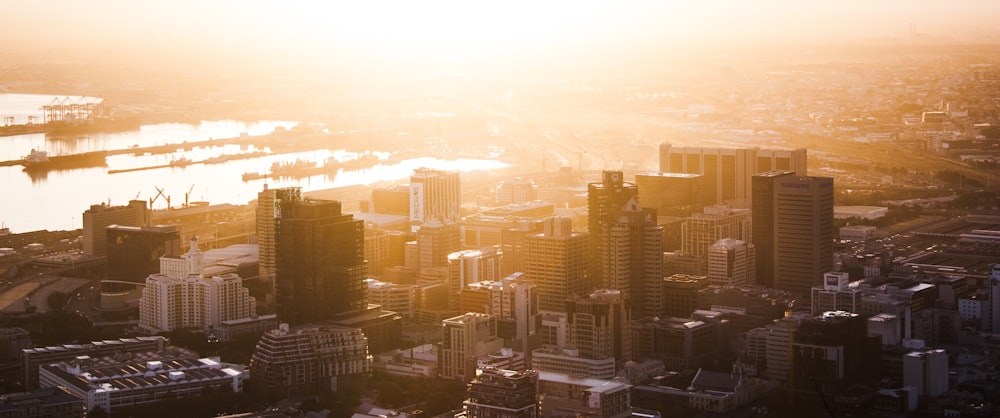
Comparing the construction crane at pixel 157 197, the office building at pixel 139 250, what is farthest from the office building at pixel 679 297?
the construction crane at pixel 157 197

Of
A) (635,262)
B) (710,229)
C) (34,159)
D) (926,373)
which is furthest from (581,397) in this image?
(34,159)

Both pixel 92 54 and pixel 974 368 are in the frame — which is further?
pixel 92 54

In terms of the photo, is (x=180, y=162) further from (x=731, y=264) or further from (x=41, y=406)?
(x=41, y=406)

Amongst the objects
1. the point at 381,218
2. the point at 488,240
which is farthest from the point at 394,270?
the point at 381,218

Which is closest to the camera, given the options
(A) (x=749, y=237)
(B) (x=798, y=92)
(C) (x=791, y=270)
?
(C) (x=791, y=270)

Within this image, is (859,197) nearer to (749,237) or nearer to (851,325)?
(749,237)

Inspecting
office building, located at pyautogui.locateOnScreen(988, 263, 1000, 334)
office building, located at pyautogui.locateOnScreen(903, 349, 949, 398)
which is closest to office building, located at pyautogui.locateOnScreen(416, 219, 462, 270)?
office building, located at pyautogui.locateOnScreen(988, 263, 1000, 334)

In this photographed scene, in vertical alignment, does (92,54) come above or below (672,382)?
above

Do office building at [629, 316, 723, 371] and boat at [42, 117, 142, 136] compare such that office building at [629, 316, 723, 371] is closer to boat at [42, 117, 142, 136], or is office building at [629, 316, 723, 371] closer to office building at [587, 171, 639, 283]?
office building at [587, 171, 639, 283]
